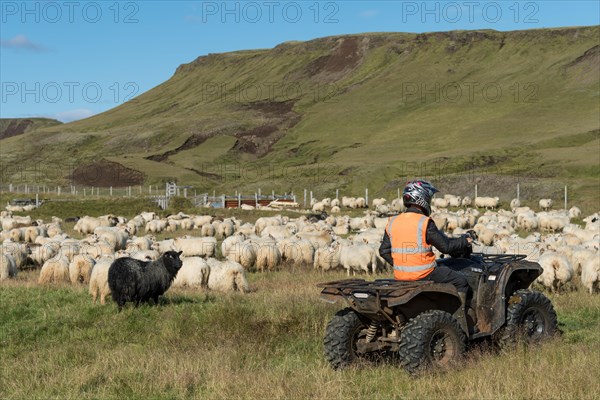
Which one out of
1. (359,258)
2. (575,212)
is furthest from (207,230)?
(575,212)

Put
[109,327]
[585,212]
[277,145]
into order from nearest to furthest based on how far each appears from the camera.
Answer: [109,327], [585,212], [277,145]

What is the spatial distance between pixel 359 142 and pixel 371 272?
100 metres

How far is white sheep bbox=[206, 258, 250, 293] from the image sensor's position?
16.1 meters

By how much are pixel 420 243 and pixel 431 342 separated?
1.10m

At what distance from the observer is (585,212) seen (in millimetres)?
40438

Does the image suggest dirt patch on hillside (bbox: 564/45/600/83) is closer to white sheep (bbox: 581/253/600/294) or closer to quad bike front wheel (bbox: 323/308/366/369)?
white sheep (bbox: 581/253/600/294)

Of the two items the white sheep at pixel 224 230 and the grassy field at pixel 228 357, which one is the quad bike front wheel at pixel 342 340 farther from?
the white sheep at pixel 224 230

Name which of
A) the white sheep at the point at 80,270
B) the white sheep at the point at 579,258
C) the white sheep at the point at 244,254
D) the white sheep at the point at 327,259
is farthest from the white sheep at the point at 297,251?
the white sheep at the point at 579,258

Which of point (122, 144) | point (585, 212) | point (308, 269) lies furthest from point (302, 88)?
point (308, 269)

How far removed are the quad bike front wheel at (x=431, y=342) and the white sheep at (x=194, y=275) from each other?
362 inches

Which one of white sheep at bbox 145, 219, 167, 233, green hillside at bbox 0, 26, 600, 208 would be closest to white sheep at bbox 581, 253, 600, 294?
white sheep at bbox 145, 219, 167, 233

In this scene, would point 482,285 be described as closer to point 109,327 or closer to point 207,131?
point 109,327

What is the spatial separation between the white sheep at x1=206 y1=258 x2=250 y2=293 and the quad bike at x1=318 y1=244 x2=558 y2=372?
7.38 metres

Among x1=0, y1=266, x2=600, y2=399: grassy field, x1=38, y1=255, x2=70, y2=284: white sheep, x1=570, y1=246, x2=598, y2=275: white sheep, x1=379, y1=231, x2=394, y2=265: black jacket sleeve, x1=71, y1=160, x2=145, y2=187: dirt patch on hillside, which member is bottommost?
x1=0, y1=266, x2=600, y2=399: grassy field
